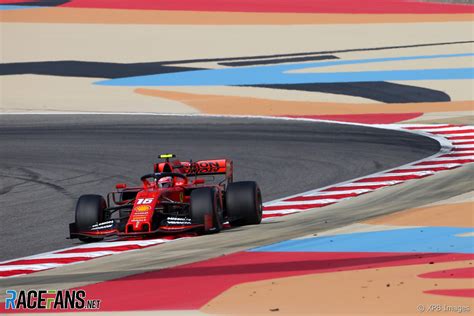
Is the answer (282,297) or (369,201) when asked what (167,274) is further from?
(369,201)

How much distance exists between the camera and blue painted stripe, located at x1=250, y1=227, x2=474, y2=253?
11.5 meters

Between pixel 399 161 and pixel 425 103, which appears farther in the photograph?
pixel 425 103

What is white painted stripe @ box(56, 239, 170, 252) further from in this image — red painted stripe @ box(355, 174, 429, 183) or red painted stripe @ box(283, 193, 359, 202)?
red painted stripe @ box(355, 174, 429, 183)

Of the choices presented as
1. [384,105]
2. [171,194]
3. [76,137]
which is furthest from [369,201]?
[384,105]

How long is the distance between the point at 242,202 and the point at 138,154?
8.33 metres

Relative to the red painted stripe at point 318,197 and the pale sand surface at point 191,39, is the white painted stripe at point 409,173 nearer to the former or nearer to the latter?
the red painted stripe at point 318,197

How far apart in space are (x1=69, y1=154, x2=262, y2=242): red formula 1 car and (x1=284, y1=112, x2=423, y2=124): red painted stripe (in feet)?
42.6

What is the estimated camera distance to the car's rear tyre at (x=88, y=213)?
1420 centimetres

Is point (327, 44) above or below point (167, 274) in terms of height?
above

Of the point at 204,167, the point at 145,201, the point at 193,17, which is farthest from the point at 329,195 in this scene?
the point at 193,17

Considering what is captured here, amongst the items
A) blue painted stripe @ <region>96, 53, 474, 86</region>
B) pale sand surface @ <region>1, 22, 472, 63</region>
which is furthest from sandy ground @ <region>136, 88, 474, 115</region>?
pale sand surface @ <region>1, 22, 472, 63</region>

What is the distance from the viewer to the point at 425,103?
102 ft

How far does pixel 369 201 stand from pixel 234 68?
22.9 metres

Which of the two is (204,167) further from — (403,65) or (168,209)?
(403,65)
